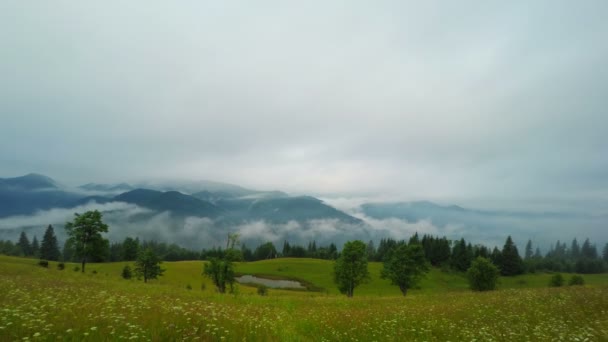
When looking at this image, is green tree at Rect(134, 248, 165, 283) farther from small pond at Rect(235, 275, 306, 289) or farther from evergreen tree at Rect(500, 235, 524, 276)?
evergreen tree at Rect(500, 235, 524, 276)

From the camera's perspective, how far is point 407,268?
55750mm

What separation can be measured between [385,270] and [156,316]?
5699cm

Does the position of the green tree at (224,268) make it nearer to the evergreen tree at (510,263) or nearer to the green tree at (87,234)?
the green tree at (87,234)

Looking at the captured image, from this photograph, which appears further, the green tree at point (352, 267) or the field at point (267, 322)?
the green tree at point (352, 267)

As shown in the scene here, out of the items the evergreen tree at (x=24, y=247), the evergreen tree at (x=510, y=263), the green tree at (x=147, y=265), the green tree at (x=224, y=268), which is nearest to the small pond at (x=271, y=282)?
the green tree at (x=147, y=265)

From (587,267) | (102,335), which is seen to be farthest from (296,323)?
(587,267)

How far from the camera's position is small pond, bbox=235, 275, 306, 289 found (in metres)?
88.7

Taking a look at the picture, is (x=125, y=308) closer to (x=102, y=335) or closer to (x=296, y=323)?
(x=102, y=335)

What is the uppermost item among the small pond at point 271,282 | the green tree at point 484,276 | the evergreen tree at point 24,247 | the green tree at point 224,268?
the green tree at point 224,268

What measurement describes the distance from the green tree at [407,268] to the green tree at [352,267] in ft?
28.1

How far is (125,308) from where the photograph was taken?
976 centimetres

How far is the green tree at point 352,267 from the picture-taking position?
50438mm

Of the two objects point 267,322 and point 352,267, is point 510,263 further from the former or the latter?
point 267,322

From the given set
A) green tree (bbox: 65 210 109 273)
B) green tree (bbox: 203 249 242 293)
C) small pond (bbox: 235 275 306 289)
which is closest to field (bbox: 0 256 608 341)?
green tree (bbox: 203 249 242 293)
